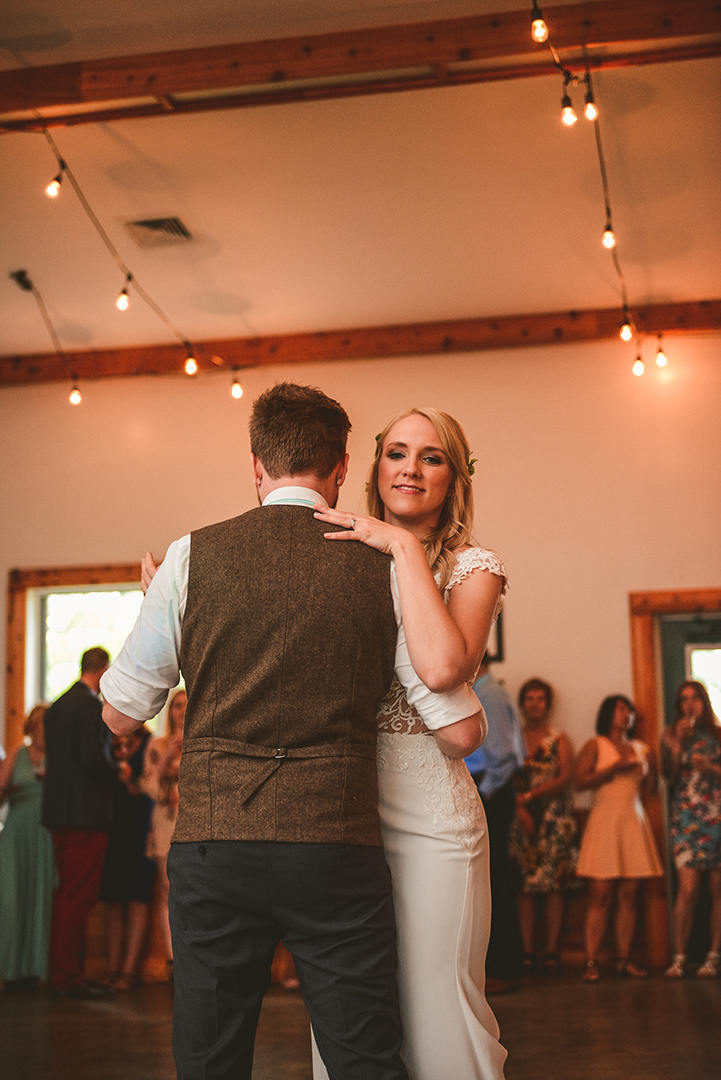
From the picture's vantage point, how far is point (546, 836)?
623 cm

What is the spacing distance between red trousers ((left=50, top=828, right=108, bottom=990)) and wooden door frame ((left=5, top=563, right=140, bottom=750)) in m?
1.98

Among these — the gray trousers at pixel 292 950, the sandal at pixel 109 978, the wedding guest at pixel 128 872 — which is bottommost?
the sandal at pixel 109 978

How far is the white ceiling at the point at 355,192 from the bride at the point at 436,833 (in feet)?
9.98

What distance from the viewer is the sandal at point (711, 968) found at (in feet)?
19.0

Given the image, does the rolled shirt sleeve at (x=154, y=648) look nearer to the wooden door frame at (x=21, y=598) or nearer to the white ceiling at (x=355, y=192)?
the white ceiling at (x=355, y=192)

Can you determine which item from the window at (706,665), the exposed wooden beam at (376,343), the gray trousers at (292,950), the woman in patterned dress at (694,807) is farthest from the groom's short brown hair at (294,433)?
the window at (706,665)

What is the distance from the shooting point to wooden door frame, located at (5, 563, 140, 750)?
7281mm

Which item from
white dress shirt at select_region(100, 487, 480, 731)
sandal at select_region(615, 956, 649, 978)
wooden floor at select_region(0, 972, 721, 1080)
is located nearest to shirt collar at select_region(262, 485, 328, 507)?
white dress shirt at select_region(100, 487, 480, 731)

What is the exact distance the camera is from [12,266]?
6016mm

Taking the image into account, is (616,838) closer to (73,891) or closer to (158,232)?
(73,891)

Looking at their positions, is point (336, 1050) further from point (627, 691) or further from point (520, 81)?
point (627, 691)

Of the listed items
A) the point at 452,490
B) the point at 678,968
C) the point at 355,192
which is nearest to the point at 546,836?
the point at 678,968

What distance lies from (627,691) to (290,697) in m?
5.47

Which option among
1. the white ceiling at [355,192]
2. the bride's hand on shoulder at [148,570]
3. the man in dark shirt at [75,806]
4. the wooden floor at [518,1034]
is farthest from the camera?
the man in dark shirt at [75,806]
